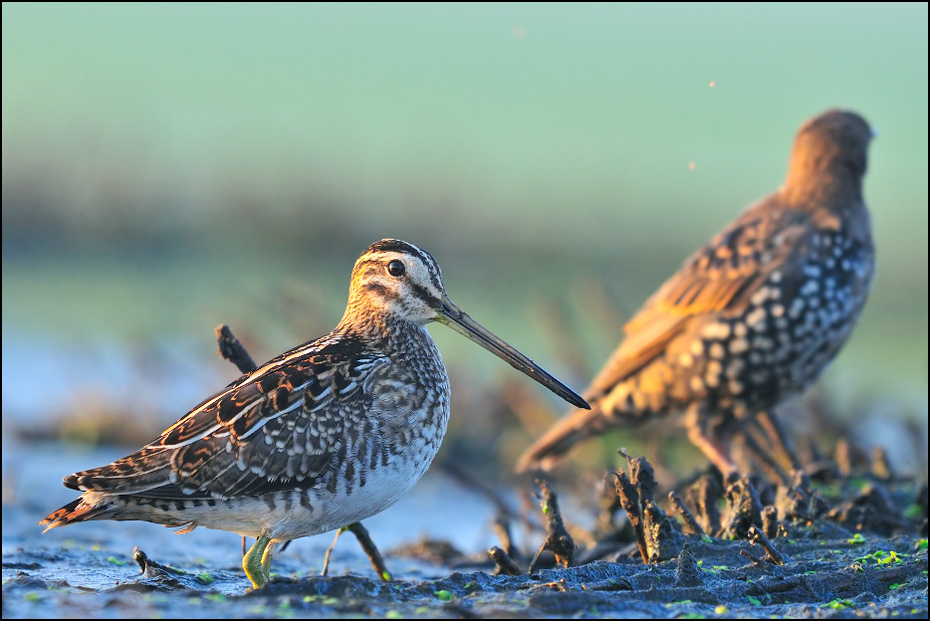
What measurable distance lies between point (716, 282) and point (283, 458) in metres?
4.46

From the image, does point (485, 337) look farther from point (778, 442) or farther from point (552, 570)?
point (778, 442)

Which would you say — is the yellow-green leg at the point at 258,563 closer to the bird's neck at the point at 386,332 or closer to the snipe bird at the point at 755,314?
the bird's neck at the point at 386,332

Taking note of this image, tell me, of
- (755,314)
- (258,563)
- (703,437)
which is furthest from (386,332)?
(703,437)

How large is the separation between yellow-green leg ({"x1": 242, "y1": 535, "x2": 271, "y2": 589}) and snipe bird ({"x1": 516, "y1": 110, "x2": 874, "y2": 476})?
379 centimetres

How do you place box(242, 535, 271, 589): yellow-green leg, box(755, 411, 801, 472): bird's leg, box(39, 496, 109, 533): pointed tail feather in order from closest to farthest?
box(39, 496, 109, 533): pointed tail feather < box(242, 535, 271, 589): yellow-green leg < box(755, 411, 801, 472): bird's leg

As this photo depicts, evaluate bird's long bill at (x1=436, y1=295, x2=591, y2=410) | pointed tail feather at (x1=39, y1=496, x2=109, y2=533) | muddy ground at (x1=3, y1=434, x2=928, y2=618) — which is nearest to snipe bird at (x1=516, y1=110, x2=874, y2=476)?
muddy ground at (x1=3, y1=434, x2=928, y2=618)

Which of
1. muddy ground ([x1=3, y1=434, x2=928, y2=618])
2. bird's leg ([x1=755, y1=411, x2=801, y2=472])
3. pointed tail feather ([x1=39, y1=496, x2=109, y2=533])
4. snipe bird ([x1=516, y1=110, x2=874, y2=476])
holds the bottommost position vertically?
muddy ground ([x1=3, y1=434, x2=928, y2=618])

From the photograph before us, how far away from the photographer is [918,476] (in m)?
8.13

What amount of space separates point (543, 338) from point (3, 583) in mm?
9383

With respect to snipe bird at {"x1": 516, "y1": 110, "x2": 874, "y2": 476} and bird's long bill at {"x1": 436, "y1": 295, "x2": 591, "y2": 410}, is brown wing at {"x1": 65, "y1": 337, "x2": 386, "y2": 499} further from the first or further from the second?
snipe bird at {"x1": 516, "y1": 110, "x2": 874, "y2": 476}

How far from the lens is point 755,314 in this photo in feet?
27.8

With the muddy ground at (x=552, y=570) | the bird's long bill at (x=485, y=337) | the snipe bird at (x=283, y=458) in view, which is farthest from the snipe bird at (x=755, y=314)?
the snipe bird at (x=283, y=458)

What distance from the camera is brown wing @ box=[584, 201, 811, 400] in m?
8.56

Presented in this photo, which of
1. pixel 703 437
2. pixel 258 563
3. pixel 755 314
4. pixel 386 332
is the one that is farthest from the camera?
Answer: pixel 703 437
